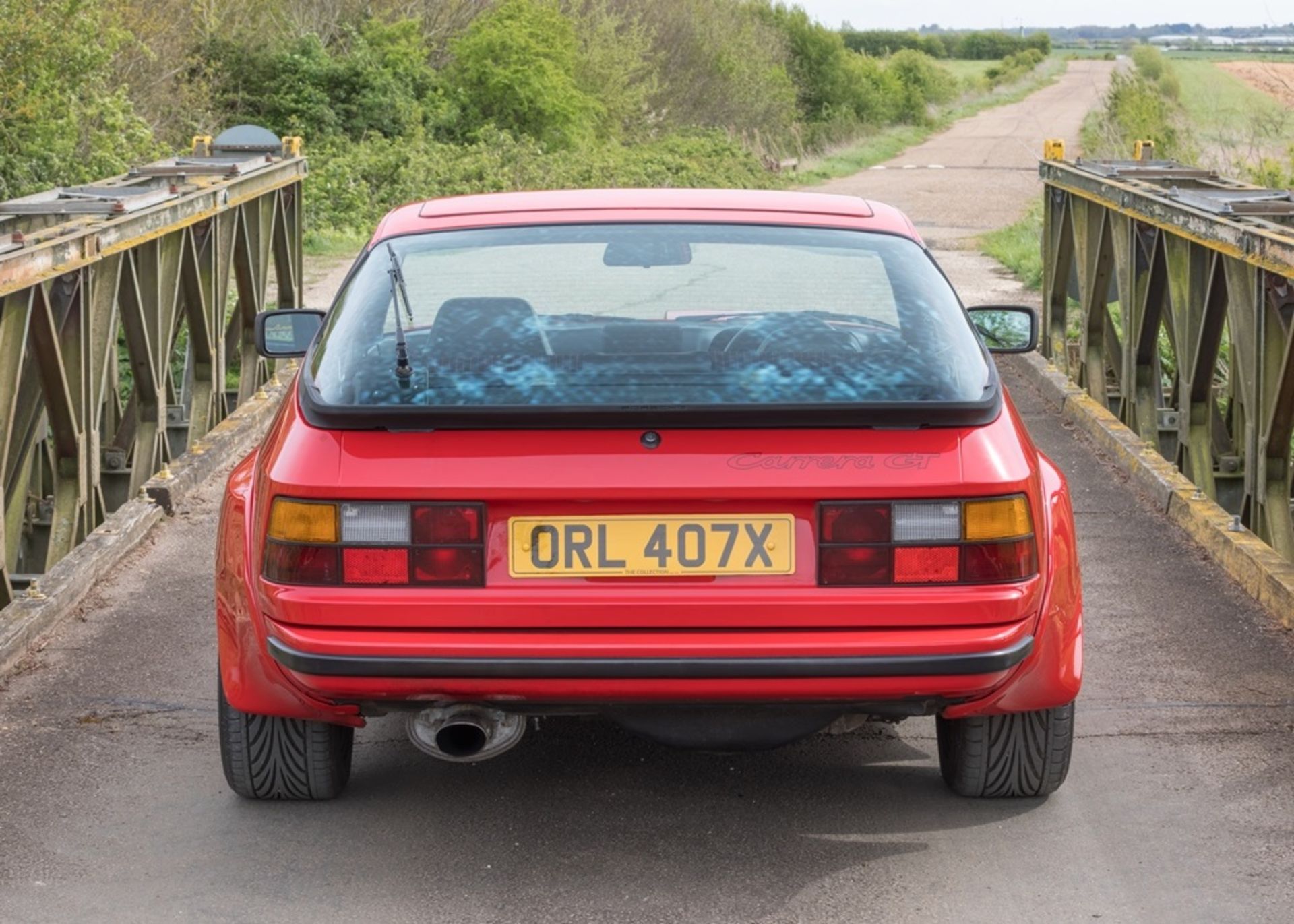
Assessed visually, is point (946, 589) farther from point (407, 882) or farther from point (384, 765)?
point (384, 765)

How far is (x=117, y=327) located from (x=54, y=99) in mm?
11765

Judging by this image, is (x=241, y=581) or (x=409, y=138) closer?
(x=241, y=581)

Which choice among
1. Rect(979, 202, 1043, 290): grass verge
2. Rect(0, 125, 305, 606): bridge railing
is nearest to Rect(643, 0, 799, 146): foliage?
Rect(979, 202, 1043, 290): grass verge

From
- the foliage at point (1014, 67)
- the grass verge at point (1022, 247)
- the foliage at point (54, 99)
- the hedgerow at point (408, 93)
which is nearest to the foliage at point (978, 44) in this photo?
the foliage at point (1014, 67)

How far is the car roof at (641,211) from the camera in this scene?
4.65m

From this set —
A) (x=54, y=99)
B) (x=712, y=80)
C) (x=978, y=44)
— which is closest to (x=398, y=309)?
(x=54, y=99)

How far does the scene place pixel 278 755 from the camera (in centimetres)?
441

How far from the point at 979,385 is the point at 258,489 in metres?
1.55

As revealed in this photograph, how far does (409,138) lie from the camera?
3325cm

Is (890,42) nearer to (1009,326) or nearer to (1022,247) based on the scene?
(1022,247)

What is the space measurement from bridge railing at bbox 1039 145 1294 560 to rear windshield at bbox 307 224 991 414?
258 centimetres

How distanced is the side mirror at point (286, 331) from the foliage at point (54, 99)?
544 inches

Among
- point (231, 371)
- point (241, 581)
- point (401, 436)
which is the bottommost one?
point (231, 371)

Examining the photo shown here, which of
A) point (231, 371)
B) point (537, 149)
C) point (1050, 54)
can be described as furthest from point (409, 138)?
point (1050, 54)
